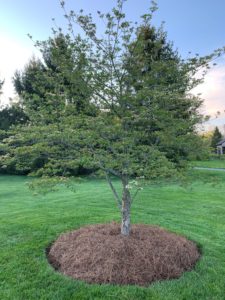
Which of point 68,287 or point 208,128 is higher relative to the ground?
point 208,128

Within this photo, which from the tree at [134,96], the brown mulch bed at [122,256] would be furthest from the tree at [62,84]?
the brown mulch bed at [122,256]

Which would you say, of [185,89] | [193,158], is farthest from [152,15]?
[193,158]

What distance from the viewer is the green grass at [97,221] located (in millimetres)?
2689

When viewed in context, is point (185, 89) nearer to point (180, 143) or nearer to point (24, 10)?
point (180, 143)

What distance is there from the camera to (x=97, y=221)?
5086 mm

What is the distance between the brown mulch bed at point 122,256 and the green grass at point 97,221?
14 centimetres

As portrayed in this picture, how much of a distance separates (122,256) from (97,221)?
1.98 metres

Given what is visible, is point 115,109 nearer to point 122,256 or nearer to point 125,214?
point 125,214

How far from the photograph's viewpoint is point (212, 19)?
5180 mm

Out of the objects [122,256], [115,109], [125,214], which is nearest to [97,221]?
[125,214]

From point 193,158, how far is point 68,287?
2.13 metres

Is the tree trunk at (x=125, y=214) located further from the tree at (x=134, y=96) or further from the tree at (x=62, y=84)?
the tree at (x=62, y=84)

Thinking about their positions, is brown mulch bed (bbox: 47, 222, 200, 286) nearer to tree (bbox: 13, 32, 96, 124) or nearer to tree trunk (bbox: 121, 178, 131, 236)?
tree trunk (bbox: 121, 178, 131, 236)

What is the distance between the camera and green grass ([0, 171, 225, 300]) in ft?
8.82
